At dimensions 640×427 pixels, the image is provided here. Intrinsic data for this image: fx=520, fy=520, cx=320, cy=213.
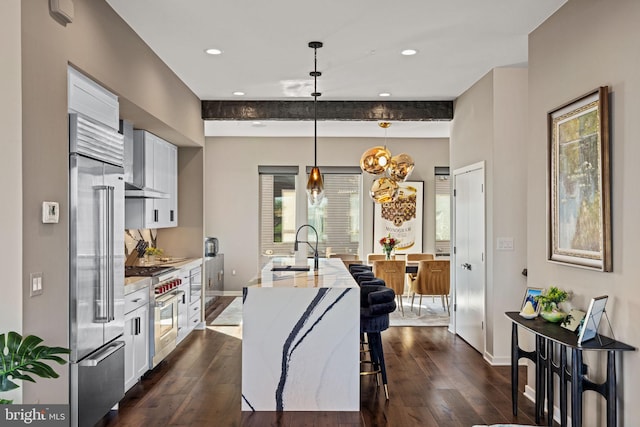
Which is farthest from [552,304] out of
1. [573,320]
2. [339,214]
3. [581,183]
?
[339,214]

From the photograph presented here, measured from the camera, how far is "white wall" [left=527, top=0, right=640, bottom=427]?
2752mm

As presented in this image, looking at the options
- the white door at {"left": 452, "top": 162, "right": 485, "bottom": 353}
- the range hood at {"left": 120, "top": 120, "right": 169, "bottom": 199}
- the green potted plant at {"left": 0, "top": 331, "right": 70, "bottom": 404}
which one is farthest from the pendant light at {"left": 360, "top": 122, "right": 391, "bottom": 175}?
the green potted plant at {"left": 0, "top": 331, "right": 70, "bottom": 404}

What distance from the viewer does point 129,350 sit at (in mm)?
4172

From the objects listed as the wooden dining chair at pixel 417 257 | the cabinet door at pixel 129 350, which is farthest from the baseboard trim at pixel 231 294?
the cabinet door at pixel 129 350

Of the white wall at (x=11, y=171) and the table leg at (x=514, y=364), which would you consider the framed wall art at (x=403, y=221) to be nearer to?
the table leg at (x=514, y=364)

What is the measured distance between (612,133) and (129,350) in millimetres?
3750

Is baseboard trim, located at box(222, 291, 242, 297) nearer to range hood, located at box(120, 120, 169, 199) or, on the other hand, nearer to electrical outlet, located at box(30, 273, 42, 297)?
range hood, located at box(120, 120, 169, 199)

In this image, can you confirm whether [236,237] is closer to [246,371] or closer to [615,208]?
[246,371]

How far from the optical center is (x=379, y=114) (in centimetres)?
653

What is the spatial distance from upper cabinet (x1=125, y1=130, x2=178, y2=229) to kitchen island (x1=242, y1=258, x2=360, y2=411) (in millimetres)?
2049

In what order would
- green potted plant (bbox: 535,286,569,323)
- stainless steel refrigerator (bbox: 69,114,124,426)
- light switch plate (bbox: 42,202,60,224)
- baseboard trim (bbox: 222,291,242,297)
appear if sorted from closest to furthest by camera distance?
light switch plate (bbox: 42,202,60,224) → stainless steel refrigerator (bbox: 69,114,124,426) → green potted plant (bbox: 535,286,569,323) → baseboard trim (bbox: 222,291,242,297)

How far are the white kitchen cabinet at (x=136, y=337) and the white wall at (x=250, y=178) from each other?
4897 mm

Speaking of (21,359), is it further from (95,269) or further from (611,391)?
(611,391)

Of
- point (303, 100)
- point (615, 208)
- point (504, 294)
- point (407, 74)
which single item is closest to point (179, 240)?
point (303, 100)
